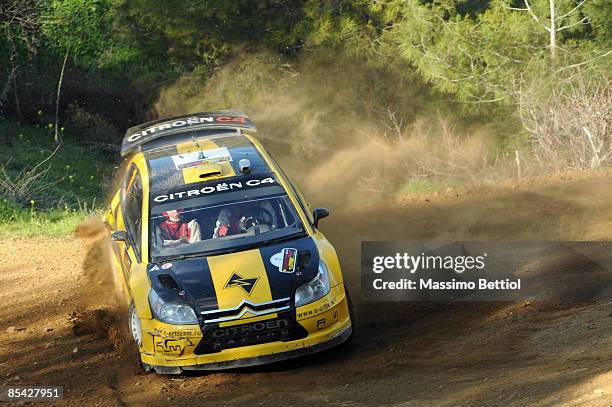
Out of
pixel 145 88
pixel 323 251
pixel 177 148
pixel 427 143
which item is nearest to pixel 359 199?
pixel 177 148

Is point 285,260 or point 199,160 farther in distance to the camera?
point 199,160

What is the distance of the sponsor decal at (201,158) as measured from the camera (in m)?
9.70

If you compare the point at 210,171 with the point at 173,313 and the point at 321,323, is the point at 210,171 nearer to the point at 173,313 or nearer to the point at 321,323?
the point at 173,313

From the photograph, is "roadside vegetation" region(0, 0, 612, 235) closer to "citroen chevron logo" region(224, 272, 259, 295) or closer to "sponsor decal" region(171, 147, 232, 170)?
"sponsor decal" region(171, 147, 232, 170)

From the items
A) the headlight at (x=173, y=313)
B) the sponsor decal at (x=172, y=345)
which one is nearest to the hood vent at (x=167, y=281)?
the headlight at (x=173, y=313)

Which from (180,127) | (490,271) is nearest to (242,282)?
(490,271)

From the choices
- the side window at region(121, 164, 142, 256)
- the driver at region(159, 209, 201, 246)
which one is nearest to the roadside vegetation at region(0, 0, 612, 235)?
the side window at region(121, 164, 142, 256)

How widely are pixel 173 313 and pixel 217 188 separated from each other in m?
1.68

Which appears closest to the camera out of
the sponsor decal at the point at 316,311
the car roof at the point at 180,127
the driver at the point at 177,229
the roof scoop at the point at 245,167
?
the sponsor decal at the point at 316,311

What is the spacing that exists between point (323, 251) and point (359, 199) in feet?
23.8

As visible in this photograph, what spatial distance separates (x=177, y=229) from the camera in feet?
29.1

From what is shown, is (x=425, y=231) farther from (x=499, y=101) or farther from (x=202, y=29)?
(x=202, y=29)

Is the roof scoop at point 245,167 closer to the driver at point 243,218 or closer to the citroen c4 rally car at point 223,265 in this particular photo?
the citroen c4 rally car at point 223,265

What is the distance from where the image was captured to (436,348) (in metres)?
8.35
